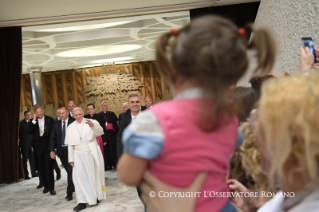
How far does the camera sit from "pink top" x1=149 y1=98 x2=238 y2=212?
0.93 m

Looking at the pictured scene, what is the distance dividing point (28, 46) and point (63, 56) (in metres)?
2.63

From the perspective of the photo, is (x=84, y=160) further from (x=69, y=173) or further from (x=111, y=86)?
(x=111, y=86)

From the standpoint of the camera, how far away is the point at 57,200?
6441 mm

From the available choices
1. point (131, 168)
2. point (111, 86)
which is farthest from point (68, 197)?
point (111, 86)

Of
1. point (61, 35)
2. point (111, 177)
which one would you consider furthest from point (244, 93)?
point (61, 35)

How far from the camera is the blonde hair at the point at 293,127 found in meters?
0.80

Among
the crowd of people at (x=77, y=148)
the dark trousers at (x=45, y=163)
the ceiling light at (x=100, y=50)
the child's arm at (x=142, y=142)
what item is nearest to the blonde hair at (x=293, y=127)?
the child's arm at (x=142, y=142)

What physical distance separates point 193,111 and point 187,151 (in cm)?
11

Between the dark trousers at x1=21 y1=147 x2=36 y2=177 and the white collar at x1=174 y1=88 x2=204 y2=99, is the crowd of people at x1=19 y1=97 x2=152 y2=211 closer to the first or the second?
the dark trousers at x1=21 y1=147 x2=36 y2=177

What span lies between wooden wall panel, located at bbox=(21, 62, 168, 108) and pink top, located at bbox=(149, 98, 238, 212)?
15.0 meters

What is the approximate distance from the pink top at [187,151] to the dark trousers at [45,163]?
21.4 feet

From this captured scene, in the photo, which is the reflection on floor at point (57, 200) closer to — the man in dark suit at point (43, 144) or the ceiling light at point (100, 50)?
the man in dark suit at point (43, 144)

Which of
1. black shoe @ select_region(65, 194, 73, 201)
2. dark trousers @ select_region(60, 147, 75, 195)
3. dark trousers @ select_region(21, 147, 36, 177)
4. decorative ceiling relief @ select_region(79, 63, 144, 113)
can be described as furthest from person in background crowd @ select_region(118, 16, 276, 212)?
decorative ceiling relief @ select_region(79, 63, 144, 113)

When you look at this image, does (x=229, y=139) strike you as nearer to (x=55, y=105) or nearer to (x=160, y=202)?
(x=160, y=202)
